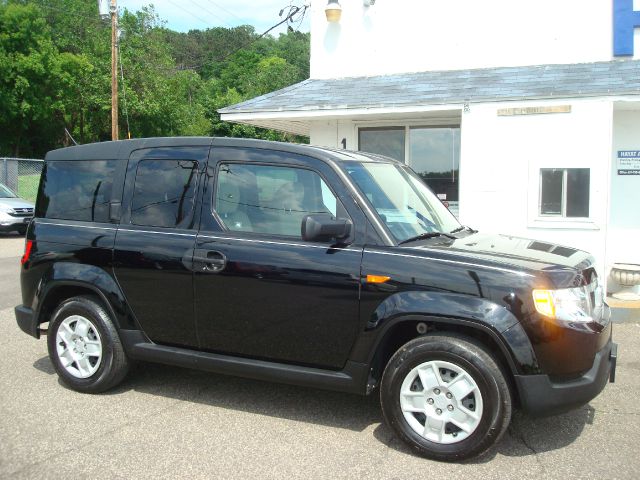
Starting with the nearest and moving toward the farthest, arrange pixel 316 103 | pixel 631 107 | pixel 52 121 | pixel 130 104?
pixel 631 107
pixel 316 103
pixel 130 104
pixel 52 121

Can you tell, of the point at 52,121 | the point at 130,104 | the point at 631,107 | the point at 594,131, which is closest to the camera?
the point at 594,131

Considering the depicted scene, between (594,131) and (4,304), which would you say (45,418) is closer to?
(4,304)

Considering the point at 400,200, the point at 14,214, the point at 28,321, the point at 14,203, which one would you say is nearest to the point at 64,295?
the point at 28,321

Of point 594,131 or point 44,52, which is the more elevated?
point 44,52

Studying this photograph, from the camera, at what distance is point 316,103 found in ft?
30.5

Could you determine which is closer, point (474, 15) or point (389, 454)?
point (389, 454)

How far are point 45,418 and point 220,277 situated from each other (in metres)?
1.65

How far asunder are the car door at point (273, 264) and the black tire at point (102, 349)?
0.83m

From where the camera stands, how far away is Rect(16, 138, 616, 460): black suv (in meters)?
3.53

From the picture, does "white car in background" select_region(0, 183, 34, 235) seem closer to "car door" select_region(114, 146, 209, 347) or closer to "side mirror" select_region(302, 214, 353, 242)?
"car door" select_region(114, 146, 209, 347)

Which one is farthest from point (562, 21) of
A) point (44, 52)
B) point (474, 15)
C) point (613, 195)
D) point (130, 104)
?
point (44, 52)

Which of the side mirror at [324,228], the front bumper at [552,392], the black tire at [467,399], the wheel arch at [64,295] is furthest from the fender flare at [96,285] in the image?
the front bumper at [552,392]

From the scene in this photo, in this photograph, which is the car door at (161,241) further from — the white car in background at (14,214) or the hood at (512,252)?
the white car in background at (14,214)

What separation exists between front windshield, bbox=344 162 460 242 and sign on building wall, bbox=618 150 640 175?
5.19 m
